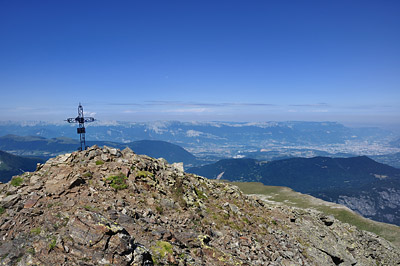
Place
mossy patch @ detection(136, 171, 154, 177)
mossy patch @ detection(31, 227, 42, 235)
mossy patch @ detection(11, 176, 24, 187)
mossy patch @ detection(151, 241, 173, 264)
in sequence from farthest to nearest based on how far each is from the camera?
mossy patch @ detection(136, 171, 154, 177) < mossy patch @ detection(11, 176, 24, 187) < mossy patch @ detection(151, 241, 173, 264) < mossy patch @ detection(31, 227, 42, 235)

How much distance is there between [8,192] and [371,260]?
5183 centimetres

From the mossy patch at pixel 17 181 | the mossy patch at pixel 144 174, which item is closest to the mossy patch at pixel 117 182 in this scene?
the mossy patch at pixel 144 174

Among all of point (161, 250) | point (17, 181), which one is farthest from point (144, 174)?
point (17, 181)

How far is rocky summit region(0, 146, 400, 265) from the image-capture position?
49.9ft

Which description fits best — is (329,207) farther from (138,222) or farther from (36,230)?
(36,230)

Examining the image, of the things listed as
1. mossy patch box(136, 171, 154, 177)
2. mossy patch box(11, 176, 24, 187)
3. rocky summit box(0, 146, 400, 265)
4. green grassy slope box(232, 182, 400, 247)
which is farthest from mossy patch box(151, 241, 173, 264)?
green grassy slope box(232, 182, 400, 247)

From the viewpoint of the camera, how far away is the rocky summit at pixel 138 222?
15222 mm

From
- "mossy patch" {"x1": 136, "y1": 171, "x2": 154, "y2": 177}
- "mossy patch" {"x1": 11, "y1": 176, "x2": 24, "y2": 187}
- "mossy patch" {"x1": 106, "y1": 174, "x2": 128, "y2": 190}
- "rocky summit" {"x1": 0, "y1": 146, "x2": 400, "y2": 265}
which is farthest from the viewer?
"mossy patch" {"x1": 136, "y1": 171, "x2": 154, "y2": 177}

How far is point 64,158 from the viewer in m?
27.0

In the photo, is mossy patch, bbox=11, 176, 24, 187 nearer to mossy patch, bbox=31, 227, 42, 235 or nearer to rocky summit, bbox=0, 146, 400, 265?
rocky summit, bbox=0, 146, 400, 265

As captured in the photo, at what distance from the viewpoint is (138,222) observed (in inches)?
795

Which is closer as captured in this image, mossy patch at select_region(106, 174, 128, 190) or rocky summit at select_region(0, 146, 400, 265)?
rocky summit at select_region(0, 146, 400, 265)

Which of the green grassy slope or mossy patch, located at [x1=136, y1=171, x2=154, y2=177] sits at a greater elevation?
mossy patch, located at [x1=136, y1=171, x2=154, y2=177]

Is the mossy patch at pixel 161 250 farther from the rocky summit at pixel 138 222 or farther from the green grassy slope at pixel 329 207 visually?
the green grassy slope at pixel 329 207
